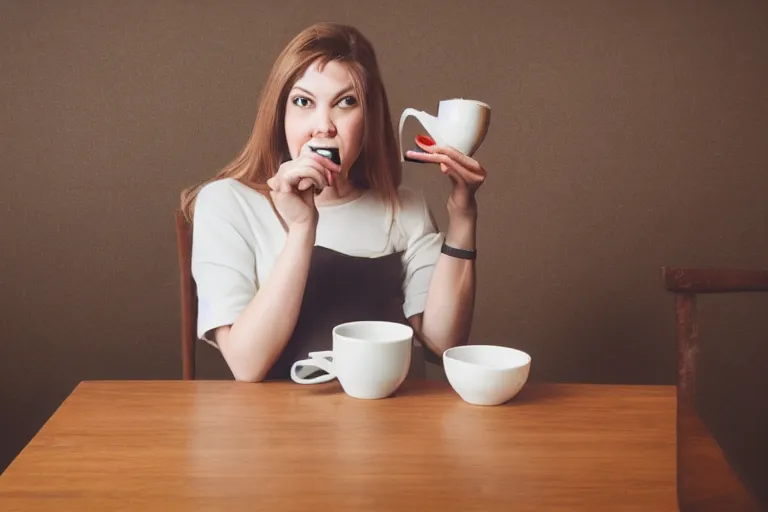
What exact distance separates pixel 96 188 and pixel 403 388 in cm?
81

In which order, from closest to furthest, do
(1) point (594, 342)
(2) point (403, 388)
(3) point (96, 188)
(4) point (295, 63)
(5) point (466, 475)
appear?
(5) point (466, 475) → (2) point (403, 388) → (4) point (295, 63) → (3) point (96, 188) → (1) point (594, 342)

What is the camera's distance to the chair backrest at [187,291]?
1.28 m

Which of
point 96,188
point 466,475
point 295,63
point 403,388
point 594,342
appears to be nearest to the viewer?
point 466,475

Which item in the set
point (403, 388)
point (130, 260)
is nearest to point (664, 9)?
point (403, 388)

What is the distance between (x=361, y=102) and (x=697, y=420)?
76 cm

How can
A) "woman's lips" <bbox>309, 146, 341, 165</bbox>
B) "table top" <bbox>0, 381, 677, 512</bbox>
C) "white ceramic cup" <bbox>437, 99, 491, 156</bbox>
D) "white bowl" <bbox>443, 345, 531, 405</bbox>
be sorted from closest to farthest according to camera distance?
"table top" <bbox>0, 381, 677, 512</bbox> < "white bowl" <bbox>443, 345, 531, 405</bbox> < "white ceramic cup" <bbox>437, 99, 491, 156</bbox> < "woman's lips" <bbox>309, 146, 341, 165</bbox>

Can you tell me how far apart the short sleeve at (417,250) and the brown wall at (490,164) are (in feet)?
0.24

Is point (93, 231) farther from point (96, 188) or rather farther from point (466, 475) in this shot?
point (466, 475)

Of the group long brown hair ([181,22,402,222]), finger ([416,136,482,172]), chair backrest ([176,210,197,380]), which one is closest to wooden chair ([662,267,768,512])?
finger ([416,136,482,172])

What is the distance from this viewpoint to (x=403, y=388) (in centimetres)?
97

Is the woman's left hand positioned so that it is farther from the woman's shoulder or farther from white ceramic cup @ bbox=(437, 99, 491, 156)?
the woman's shoulder

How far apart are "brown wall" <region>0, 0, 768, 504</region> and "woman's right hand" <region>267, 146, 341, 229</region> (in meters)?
0.32

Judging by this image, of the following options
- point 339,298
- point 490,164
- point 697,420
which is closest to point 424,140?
point 339,298

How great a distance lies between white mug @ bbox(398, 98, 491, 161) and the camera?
3.45 feet
